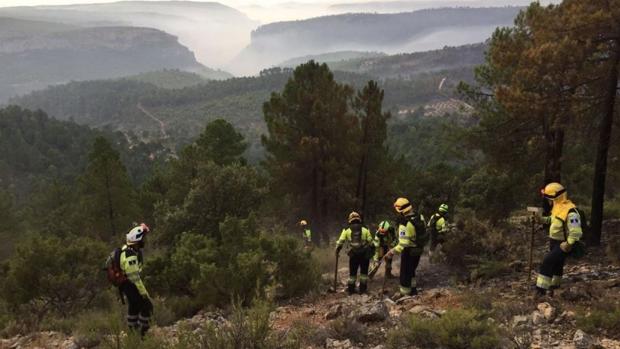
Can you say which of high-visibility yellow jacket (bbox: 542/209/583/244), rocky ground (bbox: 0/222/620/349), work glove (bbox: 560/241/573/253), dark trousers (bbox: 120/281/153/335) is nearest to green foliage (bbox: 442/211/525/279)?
rocky ground (bbox: 0/222/620/349)

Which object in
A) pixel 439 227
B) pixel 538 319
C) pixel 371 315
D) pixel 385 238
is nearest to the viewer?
pixel 538 319

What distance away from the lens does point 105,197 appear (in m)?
28.6

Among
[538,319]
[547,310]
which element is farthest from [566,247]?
[538,319]

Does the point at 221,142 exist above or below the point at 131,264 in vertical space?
below

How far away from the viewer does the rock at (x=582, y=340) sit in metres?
5.80

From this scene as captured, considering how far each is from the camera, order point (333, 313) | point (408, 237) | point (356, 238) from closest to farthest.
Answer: point (333, 313) < point (408, 237) < point (356, 238)

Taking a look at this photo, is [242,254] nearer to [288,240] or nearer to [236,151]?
[288,240]

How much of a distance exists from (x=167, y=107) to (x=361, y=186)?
180m

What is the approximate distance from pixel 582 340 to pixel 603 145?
8.04m

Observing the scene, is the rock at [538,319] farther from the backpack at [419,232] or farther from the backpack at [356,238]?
the backpack at [356,238]

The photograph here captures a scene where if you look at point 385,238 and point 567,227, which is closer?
point 567,227

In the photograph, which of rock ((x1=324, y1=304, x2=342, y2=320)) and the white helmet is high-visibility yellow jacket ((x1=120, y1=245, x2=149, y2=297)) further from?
rock ((x1=324, y1=304, x2=342, y2=320))

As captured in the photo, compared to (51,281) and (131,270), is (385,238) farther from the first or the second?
(51,281)

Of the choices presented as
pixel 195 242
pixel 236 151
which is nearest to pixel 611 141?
pixel 195 242
